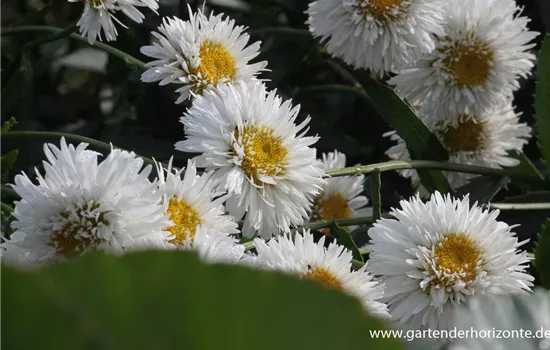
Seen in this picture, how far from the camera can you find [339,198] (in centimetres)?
103

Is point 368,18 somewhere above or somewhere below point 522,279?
above

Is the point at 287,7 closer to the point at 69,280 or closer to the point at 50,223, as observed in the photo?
the point at 50,223

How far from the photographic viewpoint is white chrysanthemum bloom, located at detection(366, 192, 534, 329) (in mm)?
730

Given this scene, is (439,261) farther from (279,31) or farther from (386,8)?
(279,31)

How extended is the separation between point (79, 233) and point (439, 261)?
1.08 ft

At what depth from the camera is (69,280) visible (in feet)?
0.76

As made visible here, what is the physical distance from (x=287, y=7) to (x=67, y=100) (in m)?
0.38

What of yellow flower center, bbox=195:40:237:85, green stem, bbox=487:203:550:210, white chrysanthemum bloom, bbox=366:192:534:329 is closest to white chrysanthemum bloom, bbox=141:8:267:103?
yellow flower center, bbox=195:40:237:85

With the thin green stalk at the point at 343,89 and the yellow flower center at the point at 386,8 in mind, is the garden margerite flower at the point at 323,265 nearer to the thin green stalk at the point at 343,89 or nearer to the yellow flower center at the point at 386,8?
the yellow flower center at the point at 386,8

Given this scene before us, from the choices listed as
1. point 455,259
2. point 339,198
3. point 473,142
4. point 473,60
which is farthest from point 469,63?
point 455,259

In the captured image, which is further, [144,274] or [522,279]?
[522,279]

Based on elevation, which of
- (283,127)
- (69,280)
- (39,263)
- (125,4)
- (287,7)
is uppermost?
(287,7)

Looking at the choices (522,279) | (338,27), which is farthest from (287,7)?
(522,279)

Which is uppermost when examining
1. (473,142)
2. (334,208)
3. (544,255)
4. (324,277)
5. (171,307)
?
(473,142)
